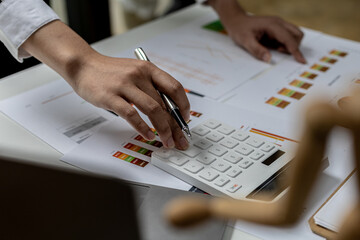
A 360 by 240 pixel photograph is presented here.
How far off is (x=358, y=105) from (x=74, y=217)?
0.66ft

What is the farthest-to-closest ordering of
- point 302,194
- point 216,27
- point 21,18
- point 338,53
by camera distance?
point 216,27, point 338,53, point 21,18, point 302,194

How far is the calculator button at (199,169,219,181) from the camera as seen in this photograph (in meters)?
0.56

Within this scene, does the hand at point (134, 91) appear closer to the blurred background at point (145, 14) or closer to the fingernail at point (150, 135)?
the fingernail at point (150, 135)

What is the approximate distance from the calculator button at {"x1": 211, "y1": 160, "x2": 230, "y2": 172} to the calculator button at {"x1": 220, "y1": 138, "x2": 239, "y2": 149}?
0.04 metres

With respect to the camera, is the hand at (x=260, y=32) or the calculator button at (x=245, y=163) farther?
the hand at (x=260, y=32)

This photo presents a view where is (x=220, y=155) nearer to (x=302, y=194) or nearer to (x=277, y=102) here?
(x=277, y=102)

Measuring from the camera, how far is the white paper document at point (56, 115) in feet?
2.26

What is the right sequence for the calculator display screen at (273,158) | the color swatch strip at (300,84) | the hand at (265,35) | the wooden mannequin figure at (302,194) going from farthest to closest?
1. the hand at (265,35)
2. the color swatch strip at (300,84)
3. the calculator display screen at (273,158)
4. the wooden mannequin figure at (302,194)

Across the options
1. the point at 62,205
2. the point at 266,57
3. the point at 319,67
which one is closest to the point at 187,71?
the point at 266,57

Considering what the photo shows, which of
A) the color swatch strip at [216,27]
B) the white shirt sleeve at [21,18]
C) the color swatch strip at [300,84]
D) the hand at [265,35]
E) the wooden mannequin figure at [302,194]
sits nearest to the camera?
the wooden mannequin figure at [302,194]

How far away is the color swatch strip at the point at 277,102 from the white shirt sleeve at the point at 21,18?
1.34 ft

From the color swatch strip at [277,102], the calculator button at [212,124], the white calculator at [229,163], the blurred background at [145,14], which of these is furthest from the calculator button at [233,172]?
the blurred background at [145,14]

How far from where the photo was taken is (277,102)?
0.78 m

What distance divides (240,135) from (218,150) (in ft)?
0.17
